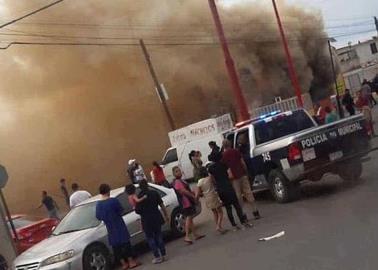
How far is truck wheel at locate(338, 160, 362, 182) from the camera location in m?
11.9

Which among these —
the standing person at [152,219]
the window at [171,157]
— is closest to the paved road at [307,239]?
the standing person at [152,219]

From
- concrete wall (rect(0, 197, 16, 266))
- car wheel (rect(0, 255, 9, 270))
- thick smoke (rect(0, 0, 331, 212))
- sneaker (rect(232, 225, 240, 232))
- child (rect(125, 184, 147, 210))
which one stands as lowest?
sneaker (rect(232, 225, 240, 232))

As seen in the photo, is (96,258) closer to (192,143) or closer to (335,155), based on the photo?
(335,155)

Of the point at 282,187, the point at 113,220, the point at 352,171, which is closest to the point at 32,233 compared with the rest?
the point at 113,220

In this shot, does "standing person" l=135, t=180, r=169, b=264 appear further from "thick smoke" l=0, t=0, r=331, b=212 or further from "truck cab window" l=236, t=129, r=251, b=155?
"thick smoke" l=0, t=0, r=331, b=212

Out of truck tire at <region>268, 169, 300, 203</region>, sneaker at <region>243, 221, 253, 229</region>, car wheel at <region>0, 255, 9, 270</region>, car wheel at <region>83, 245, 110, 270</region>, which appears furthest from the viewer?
car wheel at <region>0, 255, 9, 270</region>

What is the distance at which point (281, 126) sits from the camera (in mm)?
12672

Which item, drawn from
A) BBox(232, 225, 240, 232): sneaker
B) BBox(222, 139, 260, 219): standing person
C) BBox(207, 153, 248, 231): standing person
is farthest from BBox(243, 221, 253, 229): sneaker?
BBox(222, 139, 260, 219): standing person

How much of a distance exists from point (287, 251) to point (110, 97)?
28964 mm

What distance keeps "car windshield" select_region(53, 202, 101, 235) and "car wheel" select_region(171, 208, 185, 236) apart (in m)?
1.55

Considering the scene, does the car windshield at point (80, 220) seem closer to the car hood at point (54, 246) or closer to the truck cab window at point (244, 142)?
the car hood at point (54, 246)

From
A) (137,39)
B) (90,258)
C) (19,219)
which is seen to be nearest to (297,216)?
(90,258)

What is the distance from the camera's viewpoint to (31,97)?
33156 mm

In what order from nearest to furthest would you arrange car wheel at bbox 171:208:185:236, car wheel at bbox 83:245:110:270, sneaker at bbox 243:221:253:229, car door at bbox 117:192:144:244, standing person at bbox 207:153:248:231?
car wheel at bbox 83:245:110:270
standing person at bbox 207:153:248:231
sneaker at bbox 243:221:253:229
car door at bbox 117:192:144:244
car wheel at bbox 171:208:185:236
